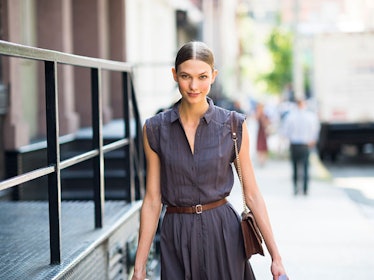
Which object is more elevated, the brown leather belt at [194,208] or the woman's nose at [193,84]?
the woman's nose at [193,84]

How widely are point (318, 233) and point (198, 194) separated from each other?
689cm

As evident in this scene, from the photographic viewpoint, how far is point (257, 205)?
152 inches

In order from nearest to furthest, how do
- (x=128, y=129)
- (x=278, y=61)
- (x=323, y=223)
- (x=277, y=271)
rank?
(x=277, y=271) < (x=128, y=129) < (x=323, y=223) < (x=278, y=61)

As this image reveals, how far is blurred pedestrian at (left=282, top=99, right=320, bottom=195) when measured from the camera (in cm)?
1429

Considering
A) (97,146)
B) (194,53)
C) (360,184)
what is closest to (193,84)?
(194,53)

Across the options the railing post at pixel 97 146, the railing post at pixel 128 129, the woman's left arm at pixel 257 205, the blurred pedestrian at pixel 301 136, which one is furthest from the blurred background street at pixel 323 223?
the woman's left arm at pixel 257 205

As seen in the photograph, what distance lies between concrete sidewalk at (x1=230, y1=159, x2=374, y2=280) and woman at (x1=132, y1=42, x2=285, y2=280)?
3.99m

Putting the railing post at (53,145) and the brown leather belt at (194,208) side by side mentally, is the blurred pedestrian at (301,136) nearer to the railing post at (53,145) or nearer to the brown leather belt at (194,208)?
the railing post at (53,145)

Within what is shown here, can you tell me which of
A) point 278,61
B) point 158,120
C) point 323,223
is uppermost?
point 278,61

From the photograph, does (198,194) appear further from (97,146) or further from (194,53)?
(97,146)

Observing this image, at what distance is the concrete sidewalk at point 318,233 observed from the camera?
8107 millimetres

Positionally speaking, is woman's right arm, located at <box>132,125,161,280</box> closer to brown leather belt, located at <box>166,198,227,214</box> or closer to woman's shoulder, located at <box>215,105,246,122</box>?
brown leather belt, located at <box>166,198,227,214</box>

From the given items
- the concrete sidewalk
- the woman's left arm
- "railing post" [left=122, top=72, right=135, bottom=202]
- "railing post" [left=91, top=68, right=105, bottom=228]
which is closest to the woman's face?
the woman's left arm

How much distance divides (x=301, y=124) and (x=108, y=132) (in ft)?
13.2
